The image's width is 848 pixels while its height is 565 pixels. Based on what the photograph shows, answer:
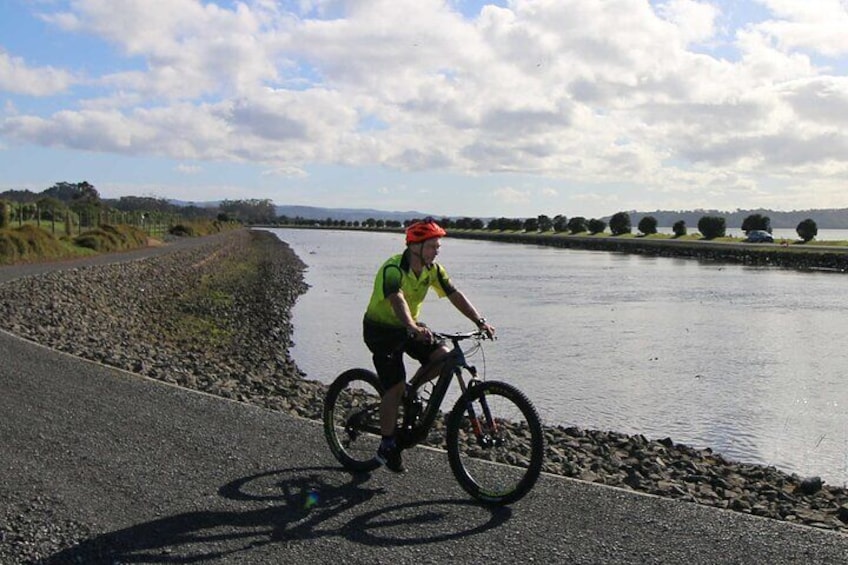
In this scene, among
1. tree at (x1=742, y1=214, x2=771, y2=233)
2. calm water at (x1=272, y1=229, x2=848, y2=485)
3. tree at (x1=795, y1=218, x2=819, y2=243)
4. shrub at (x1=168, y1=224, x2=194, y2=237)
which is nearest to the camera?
calm water at (x1=272, y1=229, x2=848, y2=485)

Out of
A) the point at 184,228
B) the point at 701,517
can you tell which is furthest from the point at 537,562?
the point at 184,228

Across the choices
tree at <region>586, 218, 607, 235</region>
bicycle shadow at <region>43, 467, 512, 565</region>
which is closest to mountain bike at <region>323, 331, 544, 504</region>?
bicycle shadow at <region>43, 467, 512, 565</region>

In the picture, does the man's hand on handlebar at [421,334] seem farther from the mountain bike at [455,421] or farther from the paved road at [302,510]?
the paved road at [302,510]

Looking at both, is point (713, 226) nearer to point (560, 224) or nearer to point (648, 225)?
point (648, 225)

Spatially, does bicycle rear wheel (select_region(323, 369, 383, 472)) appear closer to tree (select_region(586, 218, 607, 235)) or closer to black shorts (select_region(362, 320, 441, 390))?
black shorts (select_region(362, 320, 441, 390))

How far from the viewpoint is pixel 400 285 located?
20.1 ft

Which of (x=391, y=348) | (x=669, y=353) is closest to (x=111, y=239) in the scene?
(x=669, y=353)

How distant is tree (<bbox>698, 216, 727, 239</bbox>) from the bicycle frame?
7483cm

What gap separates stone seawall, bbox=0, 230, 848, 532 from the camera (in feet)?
26.7

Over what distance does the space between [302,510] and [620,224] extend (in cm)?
9025

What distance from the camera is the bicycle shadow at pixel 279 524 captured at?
501cm

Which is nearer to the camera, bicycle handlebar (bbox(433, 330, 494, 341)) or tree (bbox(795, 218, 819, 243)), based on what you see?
bicycle handlebar (bbox(433, 330, 494, 341))

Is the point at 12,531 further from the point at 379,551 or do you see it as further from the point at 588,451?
the point at 588,451

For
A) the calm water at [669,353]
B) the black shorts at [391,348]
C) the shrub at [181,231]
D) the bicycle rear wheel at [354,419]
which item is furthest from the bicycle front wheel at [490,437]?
the shrub at [181,231]
